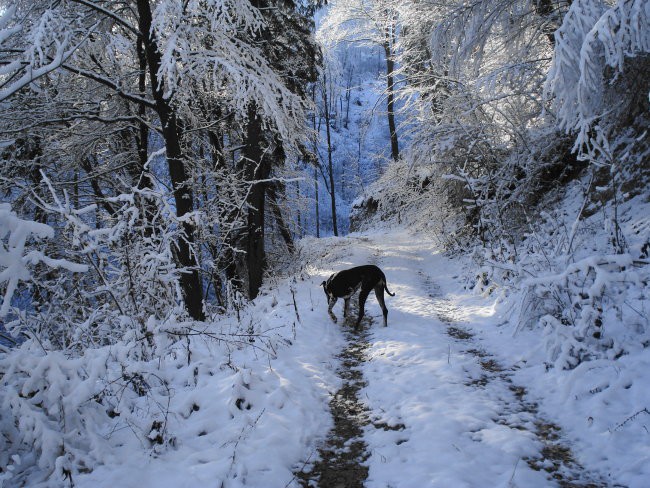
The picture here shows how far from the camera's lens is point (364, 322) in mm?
8062

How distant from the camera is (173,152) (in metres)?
8.01

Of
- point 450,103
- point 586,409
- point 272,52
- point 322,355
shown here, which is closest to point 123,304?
point 322,355

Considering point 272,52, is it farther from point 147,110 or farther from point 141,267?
point 141,267

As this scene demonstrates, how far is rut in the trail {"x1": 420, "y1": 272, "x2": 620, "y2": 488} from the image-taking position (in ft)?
10.1

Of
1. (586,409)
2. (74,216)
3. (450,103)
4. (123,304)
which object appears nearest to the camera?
(586,409)

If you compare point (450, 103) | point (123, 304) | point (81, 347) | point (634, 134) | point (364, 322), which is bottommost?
point (364, 322)

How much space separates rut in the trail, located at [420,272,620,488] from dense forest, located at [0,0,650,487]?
0.30 feet

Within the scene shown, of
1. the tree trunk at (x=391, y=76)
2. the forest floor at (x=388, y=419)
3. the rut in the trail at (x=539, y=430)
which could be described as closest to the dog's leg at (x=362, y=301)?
the forest floor at (x=388, y=419)

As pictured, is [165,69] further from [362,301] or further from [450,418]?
[450,418]

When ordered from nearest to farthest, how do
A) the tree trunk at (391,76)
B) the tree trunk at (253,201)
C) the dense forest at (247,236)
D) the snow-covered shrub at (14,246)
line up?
the snow-covered shrub at (14,246)
the dense forest at (247,236)
the tree trunk at (253,201)
the tree trunk at (391,76)

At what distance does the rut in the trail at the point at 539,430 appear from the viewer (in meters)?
3.08

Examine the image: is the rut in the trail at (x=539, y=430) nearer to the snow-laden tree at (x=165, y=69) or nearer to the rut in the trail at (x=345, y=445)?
the rut in the trail at (x=345, y=445)

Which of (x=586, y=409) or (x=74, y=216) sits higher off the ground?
(x=74, y=216)

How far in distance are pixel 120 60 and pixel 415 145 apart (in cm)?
823
